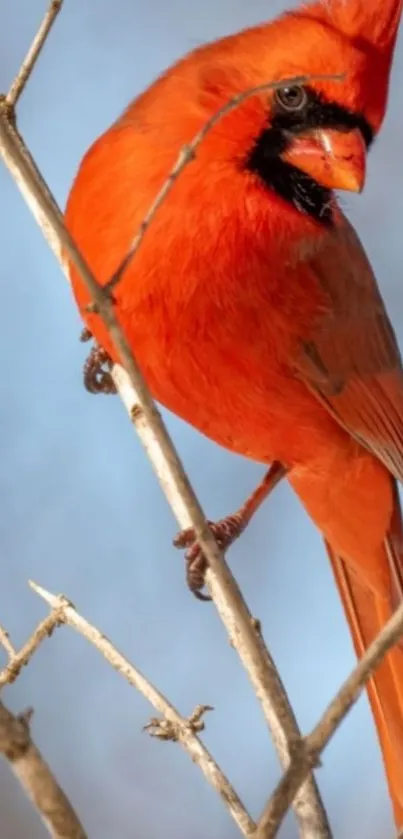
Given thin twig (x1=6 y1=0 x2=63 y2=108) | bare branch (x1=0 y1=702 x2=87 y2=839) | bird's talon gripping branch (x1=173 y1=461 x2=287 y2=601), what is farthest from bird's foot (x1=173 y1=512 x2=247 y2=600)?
bare branch (x1=0 y1=702 x2=87 y2=839)

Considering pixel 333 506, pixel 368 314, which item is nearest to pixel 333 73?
pixel 368 314

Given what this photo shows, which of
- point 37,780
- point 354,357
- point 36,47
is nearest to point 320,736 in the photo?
point 37,780

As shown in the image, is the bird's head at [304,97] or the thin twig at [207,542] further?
the bird's head at [304,97]

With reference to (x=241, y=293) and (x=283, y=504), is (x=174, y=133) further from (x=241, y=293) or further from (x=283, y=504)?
(x=283, y=504)

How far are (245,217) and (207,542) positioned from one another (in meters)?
0.54

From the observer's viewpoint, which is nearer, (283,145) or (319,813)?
(319,813)

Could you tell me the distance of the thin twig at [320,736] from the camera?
2.63 ft

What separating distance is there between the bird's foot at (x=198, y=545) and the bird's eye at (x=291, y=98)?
45 centimetres

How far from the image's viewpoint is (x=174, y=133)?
57.2 inches

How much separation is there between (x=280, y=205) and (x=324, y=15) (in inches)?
8.3

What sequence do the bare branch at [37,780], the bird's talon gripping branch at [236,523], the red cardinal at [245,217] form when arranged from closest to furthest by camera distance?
the bare branch at [37,780], the red cardinal at [245,217], the bird's talon gripping branch at [236,523]

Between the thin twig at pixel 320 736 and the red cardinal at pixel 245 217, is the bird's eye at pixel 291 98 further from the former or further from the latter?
the thin twig at pixel 320 736

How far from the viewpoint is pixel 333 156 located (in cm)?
143

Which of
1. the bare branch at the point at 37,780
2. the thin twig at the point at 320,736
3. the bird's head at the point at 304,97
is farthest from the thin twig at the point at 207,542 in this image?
the bird's head at the point at 304,97
